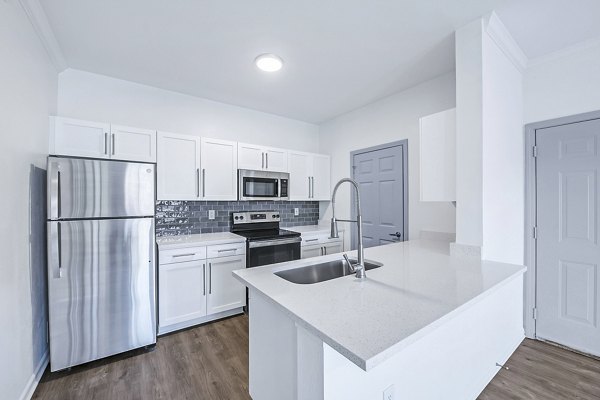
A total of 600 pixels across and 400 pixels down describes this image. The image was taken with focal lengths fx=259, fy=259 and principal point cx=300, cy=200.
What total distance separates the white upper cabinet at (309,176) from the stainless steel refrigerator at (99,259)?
1993 mm

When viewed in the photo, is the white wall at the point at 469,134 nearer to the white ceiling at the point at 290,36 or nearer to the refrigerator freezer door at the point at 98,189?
the white ceiling at the point at 290,36

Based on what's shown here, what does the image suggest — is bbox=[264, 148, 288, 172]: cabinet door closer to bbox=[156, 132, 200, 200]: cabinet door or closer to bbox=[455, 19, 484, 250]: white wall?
bbox=[156, 132, 200, 200]: cabinet door

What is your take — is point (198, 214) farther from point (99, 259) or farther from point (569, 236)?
point (569, 236)

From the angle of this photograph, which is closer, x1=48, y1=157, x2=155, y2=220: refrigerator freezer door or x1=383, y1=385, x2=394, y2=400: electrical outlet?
x1=383, y1=385, x2=394, y2=400: electrical outlet

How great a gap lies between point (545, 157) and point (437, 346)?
7.27ft

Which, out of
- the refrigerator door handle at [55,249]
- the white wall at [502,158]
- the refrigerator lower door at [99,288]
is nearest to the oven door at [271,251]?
the refrigerator lower door at [99,288]

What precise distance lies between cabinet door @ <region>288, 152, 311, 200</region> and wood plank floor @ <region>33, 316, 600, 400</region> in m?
2.12

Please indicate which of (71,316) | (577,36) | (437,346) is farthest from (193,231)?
(577,36)

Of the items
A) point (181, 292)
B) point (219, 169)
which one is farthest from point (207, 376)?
point (219, 169)

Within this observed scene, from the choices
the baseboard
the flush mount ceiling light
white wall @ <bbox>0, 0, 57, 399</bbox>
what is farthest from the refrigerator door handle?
the flush mount ceiling light

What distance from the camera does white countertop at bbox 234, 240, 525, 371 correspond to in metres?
0.83

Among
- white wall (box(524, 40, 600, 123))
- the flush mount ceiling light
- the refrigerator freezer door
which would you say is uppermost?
the flush mount ceiling light

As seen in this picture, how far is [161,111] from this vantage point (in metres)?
3.10

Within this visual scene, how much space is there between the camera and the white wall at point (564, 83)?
213 centimetres
